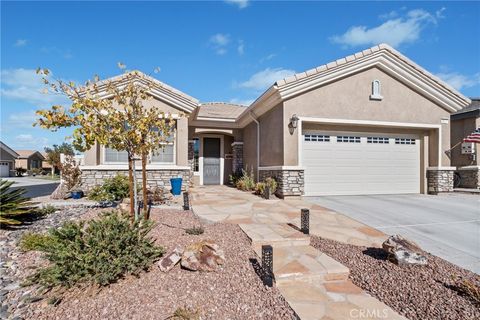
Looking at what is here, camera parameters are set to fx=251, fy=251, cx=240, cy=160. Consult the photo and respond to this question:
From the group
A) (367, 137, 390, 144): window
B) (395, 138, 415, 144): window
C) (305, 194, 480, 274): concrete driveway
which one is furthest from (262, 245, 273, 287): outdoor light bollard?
(395, 138, 415, 144): window

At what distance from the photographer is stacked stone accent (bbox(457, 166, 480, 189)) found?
11.8 metres

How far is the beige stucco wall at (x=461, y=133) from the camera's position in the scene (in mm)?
12227

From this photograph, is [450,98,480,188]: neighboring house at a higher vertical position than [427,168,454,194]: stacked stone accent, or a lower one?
higher

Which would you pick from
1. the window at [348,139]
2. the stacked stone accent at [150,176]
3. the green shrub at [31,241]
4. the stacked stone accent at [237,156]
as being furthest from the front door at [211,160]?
the green shrub at [31,241]

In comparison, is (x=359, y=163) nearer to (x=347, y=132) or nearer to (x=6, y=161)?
(x=347, y=132)

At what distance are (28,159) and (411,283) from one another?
59668mm

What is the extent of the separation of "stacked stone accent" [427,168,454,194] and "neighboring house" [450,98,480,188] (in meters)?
2.34

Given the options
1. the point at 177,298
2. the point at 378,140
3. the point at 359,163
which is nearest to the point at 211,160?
the point at 359,163

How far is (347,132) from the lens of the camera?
10148 millimetres

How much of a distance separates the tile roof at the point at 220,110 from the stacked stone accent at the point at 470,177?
464 inches

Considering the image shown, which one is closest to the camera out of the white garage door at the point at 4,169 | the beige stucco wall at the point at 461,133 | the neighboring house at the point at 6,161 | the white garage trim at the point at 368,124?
the white garage trim at the point at 368,124

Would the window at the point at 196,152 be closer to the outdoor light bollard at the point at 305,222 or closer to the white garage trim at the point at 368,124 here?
the white garage trim at the point at 368,124

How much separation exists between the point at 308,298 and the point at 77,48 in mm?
10415

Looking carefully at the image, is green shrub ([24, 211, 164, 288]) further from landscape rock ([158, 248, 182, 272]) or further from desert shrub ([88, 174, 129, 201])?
desert shrub ([88, 174, 129, 201])
